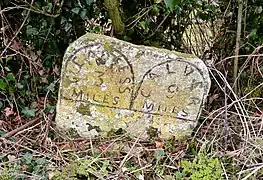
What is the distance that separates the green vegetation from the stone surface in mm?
74

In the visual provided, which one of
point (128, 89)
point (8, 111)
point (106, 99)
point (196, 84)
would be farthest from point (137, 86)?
point (8, 111)

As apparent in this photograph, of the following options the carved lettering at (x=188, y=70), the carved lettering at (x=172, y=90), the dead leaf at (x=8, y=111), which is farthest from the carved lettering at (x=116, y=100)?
the dead leaf at (x=8, y=111)

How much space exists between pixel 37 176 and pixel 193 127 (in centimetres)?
81

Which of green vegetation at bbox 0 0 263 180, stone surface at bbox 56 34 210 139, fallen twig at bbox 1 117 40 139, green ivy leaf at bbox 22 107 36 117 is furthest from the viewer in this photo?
green ivy leaf at bbox 22 107 36 117

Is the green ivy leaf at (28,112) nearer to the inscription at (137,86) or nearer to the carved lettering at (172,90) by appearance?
the inscription at (137,86)

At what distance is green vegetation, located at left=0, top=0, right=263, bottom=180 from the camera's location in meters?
2.22

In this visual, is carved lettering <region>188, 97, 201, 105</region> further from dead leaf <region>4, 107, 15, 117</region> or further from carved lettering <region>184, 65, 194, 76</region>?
dead leaf <region>4, 107, 15, 117</region>

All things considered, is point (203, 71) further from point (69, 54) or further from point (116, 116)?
point (69, 54)

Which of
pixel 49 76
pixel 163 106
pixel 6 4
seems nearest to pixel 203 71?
pixel 163 106

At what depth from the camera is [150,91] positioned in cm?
238

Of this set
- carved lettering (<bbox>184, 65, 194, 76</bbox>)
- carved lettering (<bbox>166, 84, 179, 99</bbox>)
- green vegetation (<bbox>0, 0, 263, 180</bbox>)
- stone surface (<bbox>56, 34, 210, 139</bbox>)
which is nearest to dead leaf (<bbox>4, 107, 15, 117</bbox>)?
green vegetation (<bbox>0, 0, 263, 180</bbox>)

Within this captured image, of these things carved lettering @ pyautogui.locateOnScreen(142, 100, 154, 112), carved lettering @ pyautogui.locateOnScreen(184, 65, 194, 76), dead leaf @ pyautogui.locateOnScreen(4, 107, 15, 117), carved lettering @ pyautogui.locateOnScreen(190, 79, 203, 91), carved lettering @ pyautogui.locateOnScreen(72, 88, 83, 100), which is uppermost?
carved lettering @ pyautogui.locateOnScreen(184, 65, 194, 76)

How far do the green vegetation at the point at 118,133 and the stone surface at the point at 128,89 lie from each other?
0.07 meters

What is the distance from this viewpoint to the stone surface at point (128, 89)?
7.63 feet
